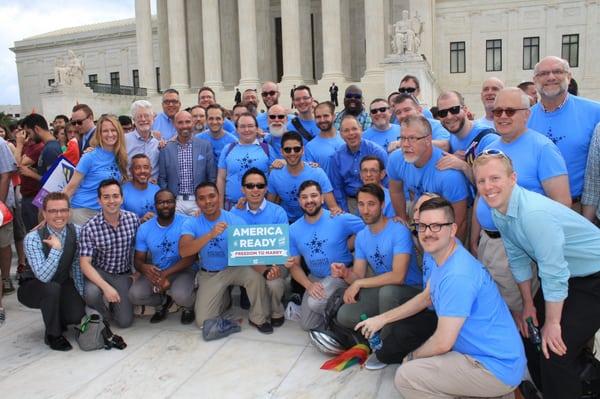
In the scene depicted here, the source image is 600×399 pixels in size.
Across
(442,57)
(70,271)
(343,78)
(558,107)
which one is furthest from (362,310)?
(442,57)

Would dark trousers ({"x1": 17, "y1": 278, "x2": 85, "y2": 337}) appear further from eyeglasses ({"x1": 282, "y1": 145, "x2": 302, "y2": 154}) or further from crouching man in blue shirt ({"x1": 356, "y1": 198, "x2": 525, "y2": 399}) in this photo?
crouching man in blue shirt ({"x1": 356, "y1": 198, "x2": 525, "y2": 399})

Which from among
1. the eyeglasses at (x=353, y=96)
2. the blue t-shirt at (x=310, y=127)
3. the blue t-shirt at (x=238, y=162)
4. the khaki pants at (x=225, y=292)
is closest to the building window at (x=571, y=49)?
the eyeglasses at (x=353, y=96)

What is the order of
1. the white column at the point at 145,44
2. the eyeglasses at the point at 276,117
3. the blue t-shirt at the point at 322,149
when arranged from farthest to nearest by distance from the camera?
the white column at the point at 145,44
the eyeglasses at the point at 276,117
the blue t-shirt at the point at 322,149

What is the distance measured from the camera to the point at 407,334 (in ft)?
15.1

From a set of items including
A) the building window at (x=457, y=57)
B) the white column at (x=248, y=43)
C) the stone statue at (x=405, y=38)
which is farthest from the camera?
the building window at (x=457, y=57)

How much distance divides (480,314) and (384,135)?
13.2ft

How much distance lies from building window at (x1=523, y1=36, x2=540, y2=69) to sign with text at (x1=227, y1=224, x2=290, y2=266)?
123ft

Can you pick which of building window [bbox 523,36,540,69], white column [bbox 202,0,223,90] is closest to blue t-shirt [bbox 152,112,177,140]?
white column [bbox 202,0,223,90]

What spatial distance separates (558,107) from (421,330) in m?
2.57

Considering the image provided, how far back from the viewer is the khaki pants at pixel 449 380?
3.76 metres

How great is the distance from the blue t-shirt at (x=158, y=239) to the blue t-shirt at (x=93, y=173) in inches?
36.2

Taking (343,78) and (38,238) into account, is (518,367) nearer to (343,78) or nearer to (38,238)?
(38,238)

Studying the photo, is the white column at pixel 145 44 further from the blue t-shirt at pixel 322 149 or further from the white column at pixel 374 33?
the blue t-shirt at pixel 322 149

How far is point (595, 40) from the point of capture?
3622 centimetres
